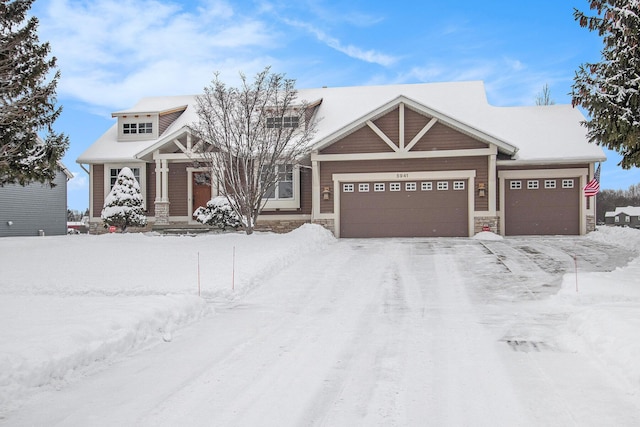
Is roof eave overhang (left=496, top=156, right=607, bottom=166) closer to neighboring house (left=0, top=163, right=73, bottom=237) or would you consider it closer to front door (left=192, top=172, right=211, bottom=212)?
front door (left=192, top=172, right=211, bottom=212)

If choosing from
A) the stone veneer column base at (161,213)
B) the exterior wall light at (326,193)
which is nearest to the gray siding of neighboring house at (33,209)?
the stone veneer column base at (161,213)

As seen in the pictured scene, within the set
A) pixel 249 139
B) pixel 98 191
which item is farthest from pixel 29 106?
pixel 98 191

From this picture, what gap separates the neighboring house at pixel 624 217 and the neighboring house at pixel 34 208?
6864cm

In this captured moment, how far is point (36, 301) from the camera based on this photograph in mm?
9070

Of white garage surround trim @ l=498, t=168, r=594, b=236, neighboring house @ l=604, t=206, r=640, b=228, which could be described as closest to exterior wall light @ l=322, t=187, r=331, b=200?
white garage surround trim @ l=498, t=168, r=594, b=236

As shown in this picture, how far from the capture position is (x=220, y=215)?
20.1m

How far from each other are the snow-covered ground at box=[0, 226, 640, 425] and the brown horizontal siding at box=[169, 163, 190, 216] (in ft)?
32.1

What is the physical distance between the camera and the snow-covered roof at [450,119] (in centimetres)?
1981

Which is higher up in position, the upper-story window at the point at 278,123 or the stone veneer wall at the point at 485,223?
the upper-story window at the point at 278,123

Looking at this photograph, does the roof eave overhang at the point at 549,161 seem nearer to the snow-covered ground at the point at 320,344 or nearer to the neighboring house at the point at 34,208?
the snow-covered ground at the point at 320,344

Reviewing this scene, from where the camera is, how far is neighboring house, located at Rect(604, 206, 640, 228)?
7269 centimetres

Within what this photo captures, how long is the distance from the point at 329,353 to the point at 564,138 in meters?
19.0

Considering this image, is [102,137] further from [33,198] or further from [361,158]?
[361,158]

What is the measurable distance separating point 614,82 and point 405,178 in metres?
8.97
